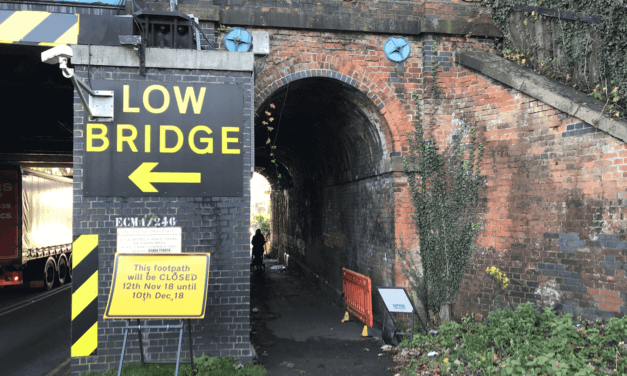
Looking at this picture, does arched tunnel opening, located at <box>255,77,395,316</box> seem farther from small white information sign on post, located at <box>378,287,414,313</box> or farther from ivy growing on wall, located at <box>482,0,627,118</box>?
ivy growing on wall, located at <box>482,0,627,118</box>

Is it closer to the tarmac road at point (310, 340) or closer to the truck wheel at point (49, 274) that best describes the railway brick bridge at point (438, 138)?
the tarmac road at point (310, 340)

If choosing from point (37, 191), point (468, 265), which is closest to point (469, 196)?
point (468, 265)

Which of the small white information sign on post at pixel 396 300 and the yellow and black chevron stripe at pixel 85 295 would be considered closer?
the yellow and black chevron stripe at pixel 85 295

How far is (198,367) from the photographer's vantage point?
17.2ft

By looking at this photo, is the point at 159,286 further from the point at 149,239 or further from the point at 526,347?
the point at 526,347

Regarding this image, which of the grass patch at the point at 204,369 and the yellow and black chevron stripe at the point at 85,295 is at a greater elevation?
the yellow and black chevron stripe at the point at 85,295

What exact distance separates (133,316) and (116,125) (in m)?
2.62

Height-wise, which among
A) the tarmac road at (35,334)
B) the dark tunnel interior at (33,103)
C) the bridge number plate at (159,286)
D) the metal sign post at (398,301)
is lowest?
the tarmac road at (35,334)

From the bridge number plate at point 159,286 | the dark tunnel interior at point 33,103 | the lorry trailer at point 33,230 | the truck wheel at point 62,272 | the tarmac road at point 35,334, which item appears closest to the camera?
the bridge number plate at point 159,286

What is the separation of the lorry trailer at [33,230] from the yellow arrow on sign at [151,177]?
838cm

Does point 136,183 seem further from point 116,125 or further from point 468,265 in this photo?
point 468,265

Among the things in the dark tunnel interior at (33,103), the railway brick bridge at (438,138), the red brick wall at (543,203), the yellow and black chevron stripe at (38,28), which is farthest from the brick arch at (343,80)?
the dark tunnel interior at (33,103)

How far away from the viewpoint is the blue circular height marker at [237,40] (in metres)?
7.11

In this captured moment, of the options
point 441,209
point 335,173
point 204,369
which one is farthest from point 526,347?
point 335,173
